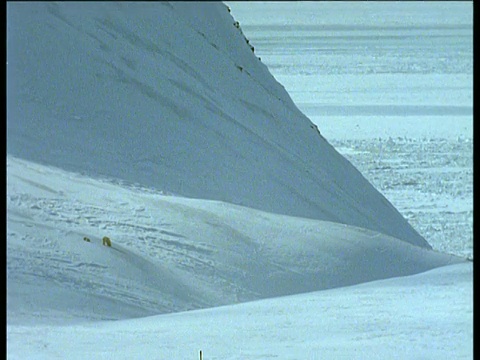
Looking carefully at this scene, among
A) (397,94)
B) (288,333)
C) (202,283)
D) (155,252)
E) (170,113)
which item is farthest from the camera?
(397,94)

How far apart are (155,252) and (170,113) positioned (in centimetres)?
130

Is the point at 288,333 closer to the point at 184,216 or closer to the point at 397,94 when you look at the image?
the point at 184,216

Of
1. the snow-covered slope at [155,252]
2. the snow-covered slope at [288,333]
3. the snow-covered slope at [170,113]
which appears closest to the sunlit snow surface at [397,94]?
the snow-covered slope at [170,113]

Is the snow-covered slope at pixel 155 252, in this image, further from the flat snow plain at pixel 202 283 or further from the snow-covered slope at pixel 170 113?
the snow-covered slope at pixel 170 113

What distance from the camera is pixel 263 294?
10.7 ft

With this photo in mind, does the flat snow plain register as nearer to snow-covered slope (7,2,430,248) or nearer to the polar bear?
the polar bear

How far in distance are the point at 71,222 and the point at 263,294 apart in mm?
764

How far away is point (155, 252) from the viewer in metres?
3.37

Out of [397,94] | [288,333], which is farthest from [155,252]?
[397,94]

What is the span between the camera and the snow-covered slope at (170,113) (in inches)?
159

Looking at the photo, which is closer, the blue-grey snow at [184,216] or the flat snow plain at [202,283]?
the flat snow plain at [202,283]

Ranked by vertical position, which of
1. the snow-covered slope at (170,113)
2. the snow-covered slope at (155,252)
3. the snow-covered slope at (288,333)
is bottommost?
the snow-covered slope at (288,333)

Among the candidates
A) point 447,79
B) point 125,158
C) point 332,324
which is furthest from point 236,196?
point 447,79

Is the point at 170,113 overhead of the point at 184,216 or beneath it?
overhead
